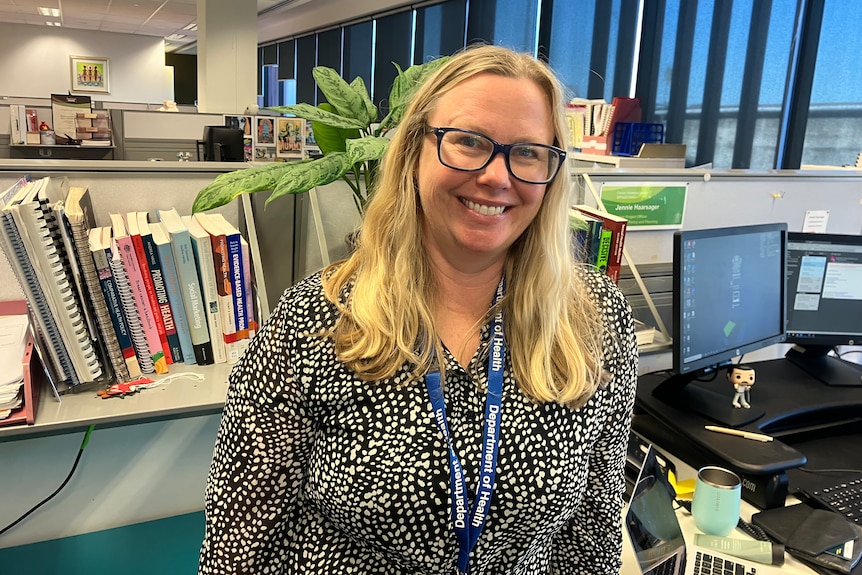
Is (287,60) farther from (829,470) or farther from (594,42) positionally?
(829,470)

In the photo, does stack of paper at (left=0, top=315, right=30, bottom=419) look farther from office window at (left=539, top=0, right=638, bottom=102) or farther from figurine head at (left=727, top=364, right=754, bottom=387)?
office window at (left=539, top=0, right=638, bottom=102)

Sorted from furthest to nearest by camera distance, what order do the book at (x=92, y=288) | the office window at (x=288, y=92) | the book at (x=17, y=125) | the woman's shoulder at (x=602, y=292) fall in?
the office window at (x=288, y=92), the book at (x=17, y=125), the book at (x=92, y=288), the woman's shoulder at (x=602, y=292)

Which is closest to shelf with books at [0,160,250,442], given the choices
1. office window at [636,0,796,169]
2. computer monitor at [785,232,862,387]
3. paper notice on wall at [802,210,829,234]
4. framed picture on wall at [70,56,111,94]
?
computer monitor at [785,232,862,387]

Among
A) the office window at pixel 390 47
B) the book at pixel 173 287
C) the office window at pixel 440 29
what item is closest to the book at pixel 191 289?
the book at pixel 173 287

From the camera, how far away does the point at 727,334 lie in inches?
61.9

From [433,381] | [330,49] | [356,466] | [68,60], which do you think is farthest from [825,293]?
[68,60]

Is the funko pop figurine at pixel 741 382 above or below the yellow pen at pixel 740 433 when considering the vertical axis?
above

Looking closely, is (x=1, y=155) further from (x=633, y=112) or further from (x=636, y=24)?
(x=636, y=24)

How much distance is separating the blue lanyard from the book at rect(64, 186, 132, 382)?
0.68 m

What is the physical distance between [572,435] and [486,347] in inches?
6.8

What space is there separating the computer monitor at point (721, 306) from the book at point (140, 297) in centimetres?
110

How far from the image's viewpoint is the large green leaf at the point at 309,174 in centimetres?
122

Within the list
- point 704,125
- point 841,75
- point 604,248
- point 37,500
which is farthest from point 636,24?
point 37,500

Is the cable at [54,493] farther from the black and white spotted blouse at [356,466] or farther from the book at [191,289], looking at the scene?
the black and white spotted blouse at [356,466]
